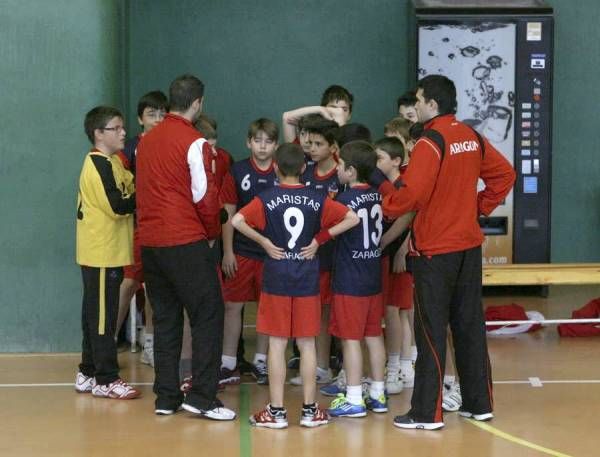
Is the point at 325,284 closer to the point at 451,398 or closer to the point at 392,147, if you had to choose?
the point at 392,147

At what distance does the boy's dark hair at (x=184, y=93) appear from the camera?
6.23 m

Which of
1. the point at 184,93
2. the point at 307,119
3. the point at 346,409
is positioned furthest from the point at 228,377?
the point at 184,93

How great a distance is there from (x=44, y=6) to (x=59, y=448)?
11.0 feet

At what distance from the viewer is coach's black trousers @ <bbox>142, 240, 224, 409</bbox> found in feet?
20.5

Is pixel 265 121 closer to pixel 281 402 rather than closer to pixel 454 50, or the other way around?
pixel 281 402

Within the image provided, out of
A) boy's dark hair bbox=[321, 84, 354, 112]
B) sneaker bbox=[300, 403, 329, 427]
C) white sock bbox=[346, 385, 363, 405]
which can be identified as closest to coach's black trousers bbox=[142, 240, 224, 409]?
sneaker bbox=[300, 403, 329, 427]

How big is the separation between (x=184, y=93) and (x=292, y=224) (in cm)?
92

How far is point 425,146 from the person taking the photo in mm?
6000

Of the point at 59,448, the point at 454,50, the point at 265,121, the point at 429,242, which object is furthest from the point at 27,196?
the point at 454,50

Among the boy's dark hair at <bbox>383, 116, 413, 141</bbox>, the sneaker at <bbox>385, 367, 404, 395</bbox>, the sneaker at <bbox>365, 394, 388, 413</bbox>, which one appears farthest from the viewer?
the boy's dark hair at <bbox>383, 116, 413, 141</bbox>

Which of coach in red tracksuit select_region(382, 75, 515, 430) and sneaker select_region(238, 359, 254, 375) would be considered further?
sneaker select_region(238, 359, 254, 375)

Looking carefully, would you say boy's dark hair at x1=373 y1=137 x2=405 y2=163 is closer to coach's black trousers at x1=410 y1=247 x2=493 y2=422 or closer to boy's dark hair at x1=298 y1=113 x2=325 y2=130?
boy's dark hair at x1=298 y1=113 x2=325 y2=130

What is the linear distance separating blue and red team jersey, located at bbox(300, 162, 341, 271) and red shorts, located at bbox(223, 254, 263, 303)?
1.37 ft

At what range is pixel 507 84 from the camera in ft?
33.3
